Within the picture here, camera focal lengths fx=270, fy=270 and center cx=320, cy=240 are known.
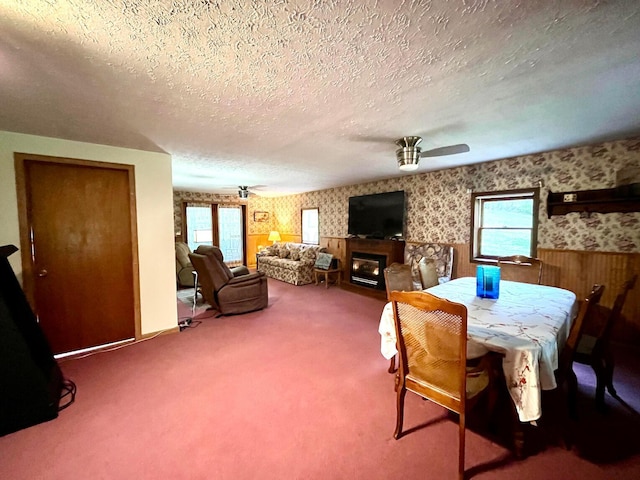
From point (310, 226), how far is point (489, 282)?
233 inches

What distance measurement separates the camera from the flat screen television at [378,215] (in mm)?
5172

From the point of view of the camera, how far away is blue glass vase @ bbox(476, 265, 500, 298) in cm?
230

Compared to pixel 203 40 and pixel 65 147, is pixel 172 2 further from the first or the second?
pixel 65 147

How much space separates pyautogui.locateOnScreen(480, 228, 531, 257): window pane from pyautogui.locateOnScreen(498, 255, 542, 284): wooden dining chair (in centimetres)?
32

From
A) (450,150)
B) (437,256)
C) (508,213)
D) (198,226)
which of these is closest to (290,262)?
(198,226)

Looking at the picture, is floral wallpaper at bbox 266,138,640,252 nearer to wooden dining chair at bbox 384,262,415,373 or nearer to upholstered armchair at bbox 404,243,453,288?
upholstered armchair at bbox 404,243,453,288

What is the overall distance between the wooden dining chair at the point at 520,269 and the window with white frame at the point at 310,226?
→ 4599 millimetres

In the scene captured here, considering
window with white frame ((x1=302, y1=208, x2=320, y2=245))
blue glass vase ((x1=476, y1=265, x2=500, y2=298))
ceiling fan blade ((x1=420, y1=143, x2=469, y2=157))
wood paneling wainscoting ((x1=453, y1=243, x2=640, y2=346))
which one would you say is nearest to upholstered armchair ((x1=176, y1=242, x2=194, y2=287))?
window with white frame ((x1=302, y1=208, x2=320, y2=245))

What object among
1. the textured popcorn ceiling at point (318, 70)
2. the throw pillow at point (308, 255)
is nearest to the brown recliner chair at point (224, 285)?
the textured popcorn ceiling at point (318, 70)

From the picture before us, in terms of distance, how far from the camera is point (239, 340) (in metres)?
3.28

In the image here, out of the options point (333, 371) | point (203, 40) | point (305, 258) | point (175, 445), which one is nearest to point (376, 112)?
point (203, 40)

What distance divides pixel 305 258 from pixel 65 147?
4.63 meters

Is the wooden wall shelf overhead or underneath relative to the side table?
overhead

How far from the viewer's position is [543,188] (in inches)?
142
